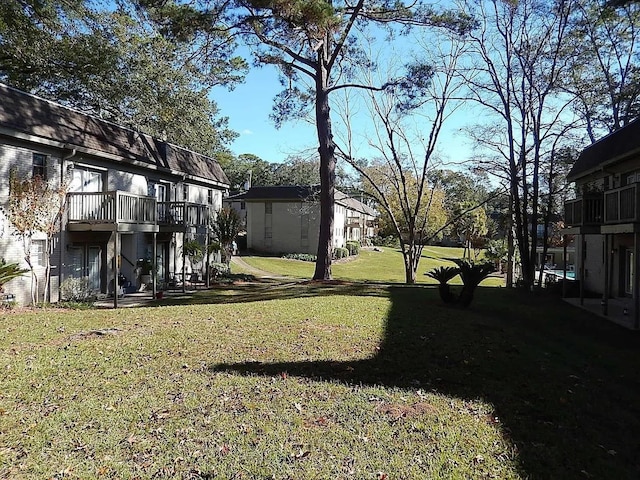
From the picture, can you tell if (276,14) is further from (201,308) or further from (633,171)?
(633,171)

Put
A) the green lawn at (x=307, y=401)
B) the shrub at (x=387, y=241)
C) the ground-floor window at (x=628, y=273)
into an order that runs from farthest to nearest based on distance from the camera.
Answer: the shrub at (x=387, y=241) → the ground-floor window at (x=628, y=273) → the green lawn at (x=307, y=401)

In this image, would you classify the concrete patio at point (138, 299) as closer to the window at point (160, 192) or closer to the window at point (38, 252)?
the window at point (38, 252)

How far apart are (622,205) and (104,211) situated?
15.8 metres

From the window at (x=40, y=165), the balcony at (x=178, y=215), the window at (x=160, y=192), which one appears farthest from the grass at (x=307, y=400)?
the window at (x=160, y=192)

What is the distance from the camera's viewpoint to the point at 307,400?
17.8 ft

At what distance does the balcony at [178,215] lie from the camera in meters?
19.0

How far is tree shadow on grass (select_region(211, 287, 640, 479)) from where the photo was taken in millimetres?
4578

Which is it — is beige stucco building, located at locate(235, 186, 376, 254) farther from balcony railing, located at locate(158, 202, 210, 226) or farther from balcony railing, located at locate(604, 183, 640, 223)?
balcony railing, located at locate(604, 183, 640, 223)

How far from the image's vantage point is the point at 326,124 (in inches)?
812

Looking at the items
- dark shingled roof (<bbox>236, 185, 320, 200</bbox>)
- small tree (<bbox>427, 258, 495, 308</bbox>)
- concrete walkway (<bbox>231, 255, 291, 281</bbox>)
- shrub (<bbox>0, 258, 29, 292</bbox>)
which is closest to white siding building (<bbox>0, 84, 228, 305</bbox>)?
shrub (<bbox>0, 258, 29, 292</bbox>)

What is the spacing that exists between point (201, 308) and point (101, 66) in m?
13.2

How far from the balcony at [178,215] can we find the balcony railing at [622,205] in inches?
617

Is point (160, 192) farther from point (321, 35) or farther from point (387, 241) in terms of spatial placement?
point (387, 241)

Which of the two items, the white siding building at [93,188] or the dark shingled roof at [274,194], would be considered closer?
the white siding building at [93,188]
